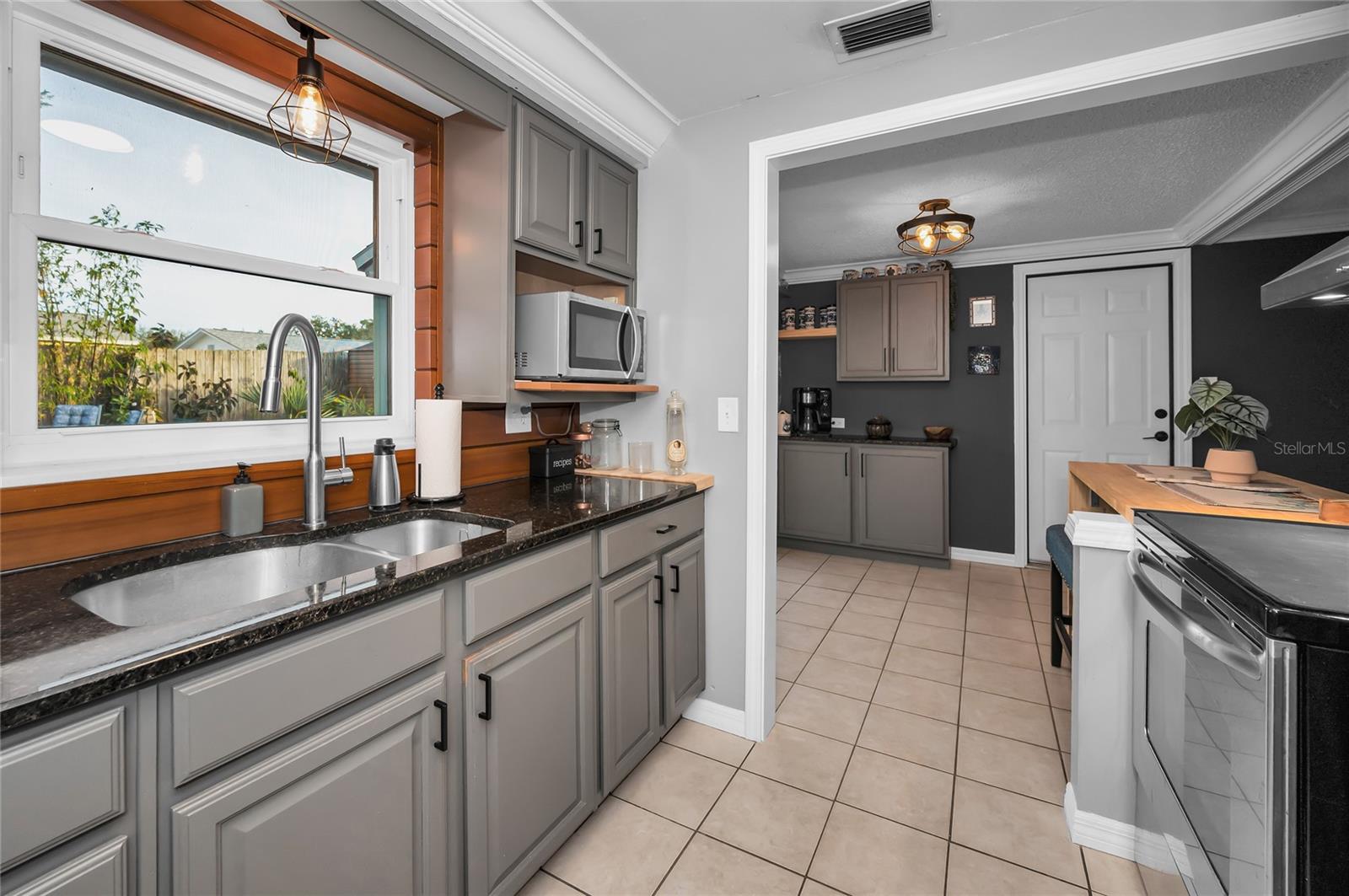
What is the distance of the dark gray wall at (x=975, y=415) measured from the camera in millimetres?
4457

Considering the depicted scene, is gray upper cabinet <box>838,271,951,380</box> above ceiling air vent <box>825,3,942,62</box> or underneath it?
underneath

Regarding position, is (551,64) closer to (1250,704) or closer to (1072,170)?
(1250,704)

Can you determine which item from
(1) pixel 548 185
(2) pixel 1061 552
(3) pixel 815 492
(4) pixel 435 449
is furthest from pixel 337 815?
(3) pixel 815 492

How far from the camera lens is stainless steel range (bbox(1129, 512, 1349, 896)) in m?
0.88

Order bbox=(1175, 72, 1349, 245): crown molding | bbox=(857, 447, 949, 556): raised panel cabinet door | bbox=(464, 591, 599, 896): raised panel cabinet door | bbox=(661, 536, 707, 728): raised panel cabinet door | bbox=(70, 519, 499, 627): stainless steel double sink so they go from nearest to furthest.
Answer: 1. bbox=(70, 519, 499, 627): stainless steel double sink
2. bbox=(464, 591, 599, 896): raised panel cabinet door
3. bbox=(661, 536, 707, 728): raised panel cabinet door
4. bbox=(1175, 72, 1349, 245): crown molding
5. bbox=(857, 447, 949, 556): raised panel cabinet door

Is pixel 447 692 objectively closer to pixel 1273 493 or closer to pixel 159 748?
Result: pixel 159 748

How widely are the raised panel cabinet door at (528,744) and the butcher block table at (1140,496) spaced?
167 cm

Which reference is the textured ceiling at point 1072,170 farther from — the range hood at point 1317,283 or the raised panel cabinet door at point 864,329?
the range hood at point 1317,283

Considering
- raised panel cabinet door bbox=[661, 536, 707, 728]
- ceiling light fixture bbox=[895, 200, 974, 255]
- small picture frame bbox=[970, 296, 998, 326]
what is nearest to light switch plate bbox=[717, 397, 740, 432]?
raised panel cabinet door bbox=[661, 536, 707, 728]

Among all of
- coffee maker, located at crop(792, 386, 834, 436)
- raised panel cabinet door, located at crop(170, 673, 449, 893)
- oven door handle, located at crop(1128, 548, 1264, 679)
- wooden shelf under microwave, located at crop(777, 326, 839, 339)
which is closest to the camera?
raised panel cabinet door, located at crop(170, 673, 449, 893)

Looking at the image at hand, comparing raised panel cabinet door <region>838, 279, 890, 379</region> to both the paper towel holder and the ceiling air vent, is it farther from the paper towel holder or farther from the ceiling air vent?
the paper towel holder

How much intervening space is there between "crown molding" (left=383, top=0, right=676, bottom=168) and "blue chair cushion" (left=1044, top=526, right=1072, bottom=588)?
2.25 metres

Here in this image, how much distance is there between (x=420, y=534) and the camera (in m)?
1.65

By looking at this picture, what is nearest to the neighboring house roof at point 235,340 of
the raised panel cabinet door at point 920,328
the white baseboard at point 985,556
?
the raised panel cabinet door at point 920,328
